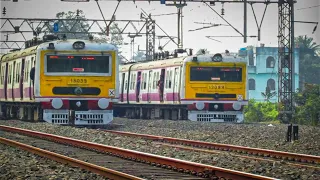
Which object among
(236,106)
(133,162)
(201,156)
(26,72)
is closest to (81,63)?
(26,72)

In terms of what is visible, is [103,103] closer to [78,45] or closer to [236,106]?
[78,45]

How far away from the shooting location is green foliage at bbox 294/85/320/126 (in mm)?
36981

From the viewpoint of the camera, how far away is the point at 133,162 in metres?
14.5

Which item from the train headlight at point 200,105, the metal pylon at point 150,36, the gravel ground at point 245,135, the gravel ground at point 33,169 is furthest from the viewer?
the metal pylon at point 150,36

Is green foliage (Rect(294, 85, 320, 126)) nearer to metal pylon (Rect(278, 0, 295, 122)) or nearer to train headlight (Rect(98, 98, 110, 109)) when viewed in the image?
metal pylon (Rect(278, 0, 295, 122))

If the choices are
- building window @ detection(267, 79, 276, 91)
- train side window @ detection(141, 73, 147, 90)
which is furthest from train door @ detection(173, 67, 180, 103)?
building window @ detection(267, 79, 276, 91)

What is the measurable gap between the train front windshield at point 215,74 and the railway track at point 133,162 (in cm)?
1159

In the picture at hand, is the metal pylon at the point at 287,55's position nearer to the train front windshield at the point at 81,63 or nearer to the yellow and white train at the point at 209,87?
the yellow and white train at the point at 209,87

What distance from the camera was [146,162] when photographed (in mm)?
14438

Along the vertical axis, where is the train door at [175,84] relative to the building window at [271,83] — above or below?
above

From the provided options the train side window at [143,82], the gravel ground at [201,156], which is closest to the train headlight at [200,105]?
the gravel ground at [201,156]

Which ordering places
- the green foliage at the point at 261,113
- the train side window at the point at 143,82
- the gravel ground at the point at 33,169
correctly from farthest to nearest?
the green foliage at the point at 261,113, the train side window at the point at 143,82, the gravel ground at the point at 33,169

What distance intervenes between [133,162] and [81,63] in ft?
38.4

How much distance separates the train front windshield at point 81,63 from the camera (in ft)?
84.8
